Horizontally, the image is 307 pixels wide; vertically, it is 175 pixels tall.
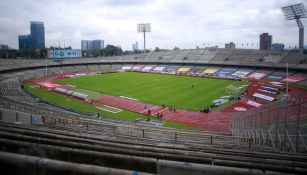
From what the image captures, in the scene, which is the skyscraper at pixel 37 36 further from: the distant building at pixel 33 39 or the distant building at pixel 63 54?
the distant building at pixel 63 54

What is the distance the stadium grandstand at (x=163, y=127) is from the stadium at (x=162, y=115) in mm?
22

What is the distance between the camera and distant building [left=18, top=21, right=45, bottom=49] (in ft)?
611

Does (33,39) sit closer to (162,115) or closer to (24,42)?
(24,42)

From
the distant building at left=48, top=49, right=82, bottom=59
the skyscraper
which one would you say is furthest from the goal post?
the skyscraper

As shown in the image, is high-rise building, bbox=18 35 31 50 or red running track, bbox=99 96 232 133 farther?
high-rise building, bbox=18 35 31 50

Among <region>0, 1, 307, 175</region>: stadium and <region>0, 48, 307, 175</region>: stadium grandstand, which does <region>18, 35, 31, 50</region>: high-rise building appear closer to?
<region>0, 1, 307, 175</region>: stadium

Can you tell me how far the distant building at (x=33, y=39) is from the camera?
186125 mm

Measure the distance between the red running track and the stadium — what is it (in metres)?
0.13

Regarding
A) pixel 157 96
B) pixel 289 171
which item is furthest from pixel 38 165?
pixel 157 96

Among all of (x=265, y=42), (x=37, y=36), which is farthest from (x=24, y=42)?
(x=265, y=42)

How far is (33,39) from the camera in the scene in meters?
191

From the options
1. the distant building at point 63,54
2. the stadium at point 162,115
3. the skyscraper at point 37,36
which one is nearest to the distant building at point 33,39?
the skyscraper at point 37,36

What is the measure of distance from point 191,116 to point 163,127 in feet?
32.2

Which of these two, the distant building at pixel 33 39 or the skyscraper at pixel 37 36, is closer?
the distant building at pixel 33 39
